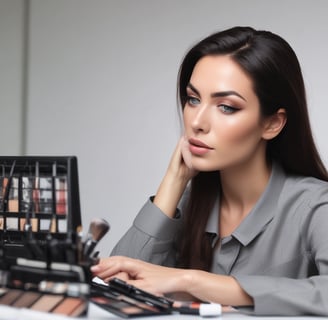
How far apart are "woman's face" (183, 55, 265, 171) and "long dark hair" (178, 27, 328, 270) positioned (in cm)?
3

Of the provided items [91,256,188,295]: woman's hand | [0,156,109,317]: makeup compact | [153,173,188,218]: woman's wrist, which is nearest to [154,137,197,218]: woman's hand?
[153,173,188,218]: woman's wrist

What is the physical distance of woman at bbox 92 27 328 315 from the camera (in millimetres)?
1209

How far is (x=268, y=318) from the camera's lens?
2.98 ft

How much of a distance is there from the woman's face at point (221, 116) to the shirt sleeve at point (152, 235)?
0.14m

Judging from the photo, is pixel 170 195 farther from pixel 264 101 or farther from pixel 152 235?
pixel 264 101

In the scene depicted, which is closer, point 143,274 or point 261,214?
point 143,274

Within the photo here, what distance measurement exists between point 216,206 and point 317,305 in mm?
473

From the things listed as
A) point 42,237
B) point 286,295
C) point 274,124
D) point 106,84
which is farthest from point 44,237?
point 106,84

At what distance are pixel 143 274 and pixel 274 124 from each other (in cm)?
47

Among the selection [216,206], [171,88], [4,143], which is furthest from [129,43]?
[216,206]

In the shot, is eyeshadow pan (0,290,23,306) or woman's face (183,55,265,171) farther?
woman's face (183,55,265,171)

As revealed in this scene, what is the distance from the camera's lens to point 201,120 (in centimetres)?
118

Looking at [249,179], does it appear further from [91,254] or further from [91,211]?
[91,211]

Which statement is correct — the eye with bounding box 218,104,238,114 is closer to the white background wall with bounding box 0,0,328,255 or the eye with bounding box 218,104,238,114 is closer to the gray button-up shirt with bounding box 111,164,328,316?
the gray button-up shirt with bounding box 111,164,328,316
